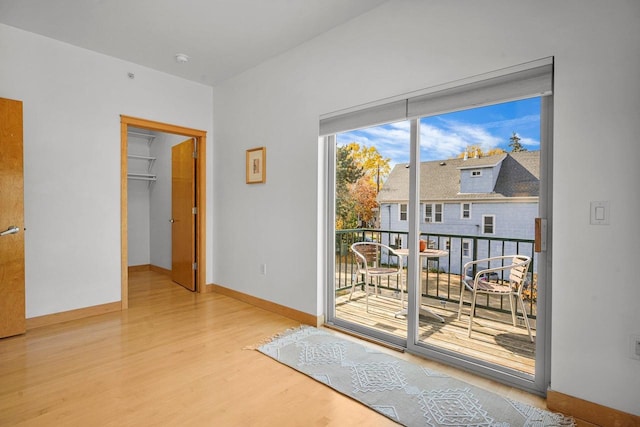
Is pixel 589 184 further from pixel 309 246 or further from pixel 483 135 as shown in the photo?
pixel 309 246

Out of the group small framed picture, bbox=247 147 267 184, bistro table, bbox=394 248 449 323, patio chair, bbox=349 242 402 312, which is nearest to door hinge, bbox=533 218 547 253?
bistro table, bbox=394 248 449 323

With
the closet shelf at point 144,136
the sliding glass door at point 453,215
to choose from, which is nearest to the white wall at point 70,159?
the closet shelf at point 144,136

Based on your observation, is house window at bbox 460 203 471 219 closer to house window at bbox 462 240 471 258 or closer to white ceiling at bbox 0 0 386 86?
house window at bbox 462 240 471 258

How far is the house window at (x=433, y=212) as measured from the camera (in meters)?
2.49

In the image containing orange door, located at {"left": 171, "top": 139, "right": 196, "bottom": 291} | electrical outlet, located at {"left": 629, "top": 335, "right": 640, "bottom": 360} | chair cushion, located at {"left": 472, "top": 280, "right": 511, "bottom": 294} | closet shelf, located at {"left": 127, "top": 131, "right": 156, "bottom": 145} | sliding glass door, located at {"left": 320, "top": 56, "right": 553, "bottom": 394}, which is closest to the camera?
electrical outlet, located at {"left": 629, "top": 335, "right": 640, "bottom": 360}

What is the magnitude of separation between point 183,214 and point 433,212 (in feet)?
11.4

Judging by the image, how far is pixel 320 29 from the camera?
2982 mm

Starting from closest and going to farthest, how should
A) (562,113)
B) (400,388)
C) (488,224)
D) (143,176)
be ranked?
(562,113) → (400,388) → (488,224) → (143,176)

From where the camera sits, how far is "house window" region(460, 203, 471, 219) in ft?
7.75

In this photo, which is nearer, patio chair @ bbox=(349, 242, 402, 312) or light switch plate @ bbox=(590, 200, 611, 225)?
light switch plate @ bbox=(590, 200, 611, 225)

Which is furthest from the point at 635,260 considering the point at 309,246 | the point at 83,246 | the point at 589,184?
the point at 83,246

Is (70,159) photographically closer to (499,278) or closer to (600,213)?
(499,278)

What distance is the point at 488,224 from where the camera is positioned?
2.29 meters

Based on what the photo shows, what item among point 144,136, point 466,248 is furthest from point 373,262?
point 144,136
